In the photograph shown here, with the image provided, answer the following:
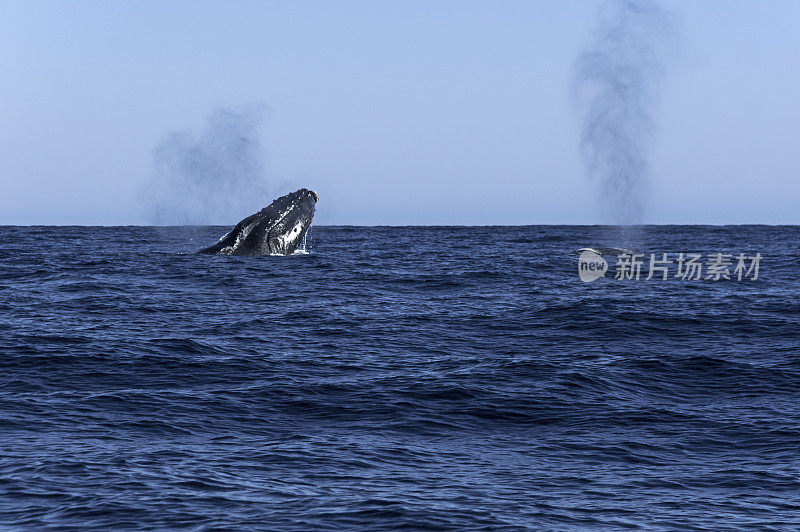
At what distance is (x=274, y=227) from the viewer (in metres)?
33.2

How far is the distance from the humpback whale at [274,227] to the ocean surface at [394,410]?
4915 mm

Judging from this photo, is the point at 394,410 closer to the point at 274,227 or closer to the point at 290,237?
the point at 274,227

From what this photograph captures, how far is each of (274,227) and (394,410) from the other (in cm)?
2046

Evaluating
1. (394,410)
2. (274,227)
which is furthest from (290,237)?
(394,410)

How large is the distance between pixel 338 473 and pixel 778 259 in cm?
4163

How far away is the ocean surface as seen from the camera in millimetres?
9273

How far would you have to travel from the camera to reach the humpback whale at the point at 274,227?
1248 inches

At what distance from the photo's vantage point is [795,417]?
43.6 feet

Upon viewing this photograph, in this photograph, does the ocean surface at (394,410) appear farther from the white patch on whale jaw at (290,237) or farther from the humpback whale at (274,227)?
the white patch on whale jaw at (290,237)

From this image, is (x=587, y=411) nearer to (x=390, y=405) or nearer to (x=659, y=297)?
(x=390, y=405)

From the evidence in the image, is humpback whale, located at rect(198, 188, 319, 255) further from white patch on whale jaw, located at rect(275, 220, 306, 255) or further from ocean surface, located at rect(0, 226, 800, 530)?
ocean surface, located at rect(0, 226, 800, 530)

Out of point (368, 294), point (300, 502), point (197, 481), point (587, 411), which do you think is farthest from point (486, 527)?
point (368, 294)

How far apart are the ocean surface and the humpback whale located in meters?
4.92

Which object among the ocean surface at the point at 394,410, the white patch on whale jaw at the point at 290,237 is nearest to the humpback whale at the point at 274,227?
the white patch on whale jaw at the point at 290,237
